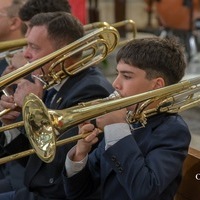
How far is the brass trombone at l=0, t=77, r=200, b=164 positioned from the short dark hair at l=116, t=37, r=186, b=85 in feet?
0.24

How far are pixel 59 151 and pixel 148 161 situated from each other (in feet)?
1.39

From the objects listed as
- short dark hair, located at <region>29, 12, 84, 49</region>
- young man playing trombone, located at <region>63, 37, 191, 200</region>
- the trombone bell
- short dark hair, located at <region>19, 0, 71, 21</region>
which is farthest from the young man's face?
short dark hair, located at <region>19, 0, 71, 21</region>

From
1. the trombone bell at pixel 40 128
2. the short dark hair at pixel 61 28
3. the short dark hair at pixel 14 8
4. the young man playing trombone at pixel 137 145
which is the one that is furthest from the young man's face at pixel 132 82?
the short dark hair at pixel 14 8

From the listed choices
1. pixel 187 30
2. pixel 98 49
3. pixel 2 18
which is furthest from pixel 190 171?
pixel 187 30

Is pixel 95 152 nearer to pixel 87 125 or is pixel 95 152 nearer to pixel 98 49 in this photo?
pixel 87 125

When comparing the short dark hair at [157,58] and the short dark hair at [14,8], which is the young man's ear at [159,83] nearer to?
the short dark hair at [157,58]

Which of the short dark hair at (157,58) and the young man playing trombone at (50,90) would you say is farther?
the young man playing trombone at (50,90)

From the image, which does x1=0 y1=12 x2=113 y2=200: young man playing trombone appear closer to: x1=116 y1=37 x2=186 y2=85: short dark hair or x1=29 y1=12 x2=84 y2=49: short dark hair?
x1=29 y1=12 x2=84 y2=49: short dark hair

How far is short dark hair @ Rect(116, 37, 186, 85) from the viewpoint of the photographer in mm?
1581

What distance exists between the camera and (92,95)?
1874 mm

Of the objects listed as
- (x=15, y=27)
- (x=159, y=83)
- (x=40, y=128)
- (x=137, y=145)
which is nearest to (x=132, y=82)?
(x=159, y=83)

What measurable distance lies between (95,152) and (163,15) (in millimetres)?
3213

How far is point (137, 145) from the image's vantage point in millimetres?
1498

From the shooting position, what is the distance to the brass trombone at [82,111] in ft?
4.58
